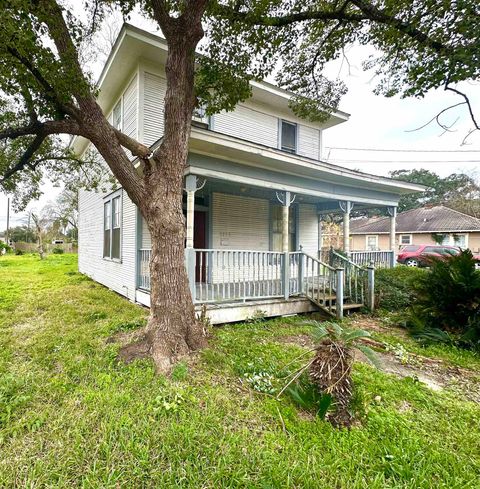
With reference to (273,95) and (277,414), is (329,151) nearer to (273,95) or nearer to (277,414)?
(273,95)

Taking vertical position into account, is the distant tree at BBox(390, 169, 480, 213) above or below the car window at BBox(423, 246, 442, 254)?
above

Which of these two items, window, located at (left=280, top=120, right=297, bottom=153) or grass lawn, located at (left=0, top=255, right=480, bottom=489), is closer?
grass lawn, located at (left=0, top=255, right=480, bottom=489)

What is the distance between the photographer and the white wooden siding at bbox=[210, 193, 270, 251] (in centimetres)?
826

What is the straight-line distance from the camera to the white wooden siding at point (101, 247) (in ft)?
23.3

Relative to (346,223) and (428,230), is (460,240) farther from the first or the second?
(346,223)

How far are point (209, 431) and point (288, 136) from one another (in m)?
9.58

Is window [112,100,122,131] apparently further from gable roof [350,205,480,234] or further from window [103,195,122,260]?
gable roof [350,205,480,234]

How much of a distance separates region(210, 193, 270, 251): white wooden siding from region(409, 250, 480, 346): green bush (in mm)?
4733

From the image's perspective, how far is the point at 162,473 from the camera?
1.91 metres

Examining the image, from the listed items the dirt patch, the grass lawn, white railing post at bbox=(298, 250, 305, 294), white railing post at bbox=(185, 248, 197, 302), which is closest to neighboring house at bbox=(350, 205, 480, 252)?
white railing post at bbox=(298, 250, 305, 294)

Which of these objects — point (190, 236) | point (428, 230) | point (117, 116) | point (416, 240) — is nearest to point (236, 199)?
point (190, 236)

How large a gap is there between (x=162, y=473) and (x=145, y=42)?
7607 mm

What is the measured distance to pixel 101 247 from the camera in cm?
995

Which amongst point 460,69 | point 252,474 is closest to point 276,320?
point 252,474
